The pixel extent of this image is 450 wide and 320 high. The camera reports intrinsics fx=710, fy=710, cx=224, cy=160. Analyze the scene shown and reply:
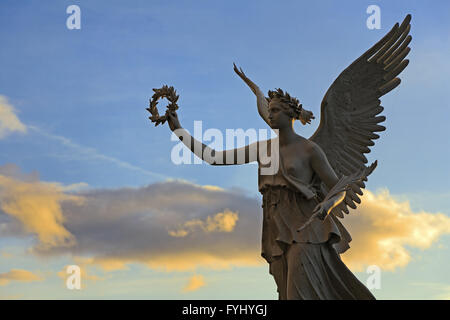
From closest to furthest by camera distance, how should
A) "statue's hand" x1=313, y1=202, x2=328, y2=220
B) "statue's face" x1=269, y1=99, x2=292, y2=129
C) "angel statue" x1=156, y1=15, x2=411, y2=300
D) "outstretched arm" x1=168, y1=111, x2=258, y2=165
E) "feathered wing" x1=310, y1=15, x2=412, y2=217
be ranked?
"statue's hand" x1=313, y1=202, x2=328, y2=220 < "angel statue" x1=156, y1=15, x2=411, y2=300 < "statue's face" x1=269, y1=99, x2=292, y2=129 < "outstretched arm" x1=168, y1=111, x2=258, y2=165 < "feathered wing" x1=310, y1=15, x2=412, y2=217

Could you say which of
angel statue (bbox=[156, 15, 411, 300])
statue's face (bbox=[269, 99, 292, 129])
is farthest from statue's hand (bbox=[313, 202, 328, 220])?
statue's face (bbox=[269, 99, 292, 129])

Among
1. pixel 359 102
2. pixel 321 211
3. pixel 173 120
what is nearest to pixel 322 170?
pixel 321 211

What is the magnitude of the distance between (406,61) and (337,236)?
267 cm

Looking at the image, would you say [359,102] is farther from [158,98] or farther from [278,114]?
[158,98]

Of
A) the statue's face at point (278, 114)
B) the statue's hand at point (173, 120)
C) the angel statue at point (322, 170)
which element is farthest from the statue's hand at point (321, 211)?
the statue's hand at point (173, 120)

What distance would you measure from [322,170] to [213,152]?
1.43 meters

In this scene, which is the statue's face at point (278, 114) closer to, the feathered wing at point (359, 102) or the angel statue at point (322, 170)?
the angel statue at point (322, 170)

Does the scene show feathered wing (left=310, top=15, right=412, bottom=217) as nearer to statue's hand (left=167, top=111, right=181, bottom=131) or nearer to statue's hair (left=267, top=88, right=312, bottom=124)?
statue's hair (left=267, top=88, right=312, bottom=124)

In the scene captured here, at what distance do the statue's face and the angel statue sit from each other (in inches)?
0.5

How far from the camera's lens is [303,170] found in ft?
28.3

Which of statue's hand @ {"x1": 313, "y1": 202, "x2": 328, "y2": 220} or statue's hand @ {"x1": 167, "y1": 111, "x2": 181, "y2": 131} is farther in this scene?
statue's hand @ {"x1": 167, "y1": 111, "x2": 181, "y2": 131}

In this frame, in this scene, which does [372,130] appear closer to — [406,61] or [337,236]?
[406,61]

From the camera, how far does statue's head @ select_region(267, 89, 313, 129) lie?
8664 mm
